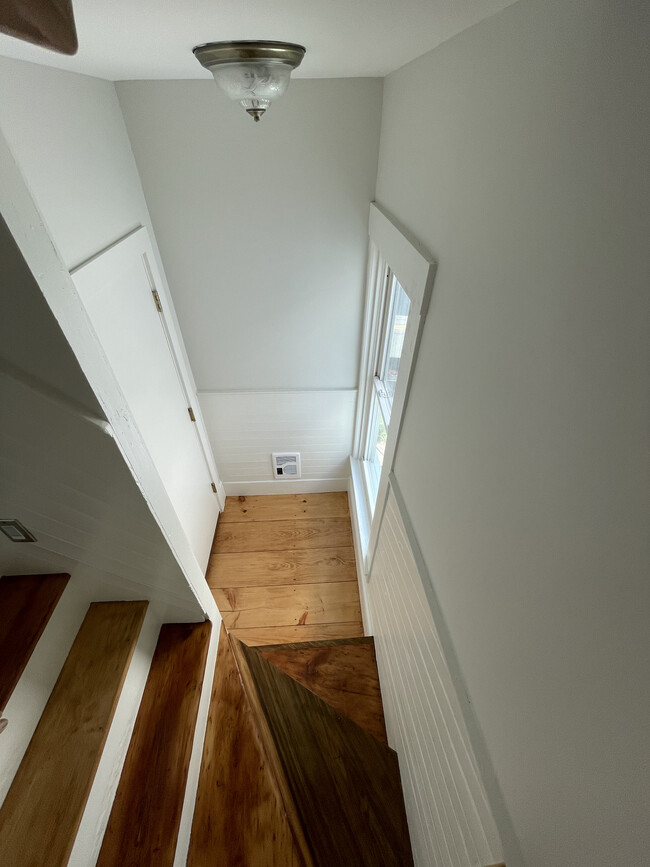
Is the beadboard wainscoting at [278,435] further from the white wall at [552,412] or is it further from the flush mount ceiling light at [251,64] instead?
the white wall at [552,412]

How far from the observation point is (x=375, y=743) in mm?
1162

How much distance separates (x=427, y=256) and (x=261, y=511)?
80.7 inches

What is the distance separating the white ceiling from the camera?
0.60 meters

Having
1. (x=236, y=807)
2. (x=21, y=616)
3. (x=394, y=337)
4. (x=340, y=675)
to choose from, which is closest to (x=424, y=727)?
(x=236, y=807)

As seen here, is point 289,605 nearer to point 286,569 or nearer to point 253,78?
point 286,569

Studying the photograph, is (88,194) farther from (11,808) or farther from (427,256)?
(11,808)

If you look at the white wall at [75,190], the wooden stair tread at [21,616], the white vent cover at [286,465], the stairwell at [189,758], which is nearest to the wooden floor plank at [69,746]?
the stairwell at [189,758]

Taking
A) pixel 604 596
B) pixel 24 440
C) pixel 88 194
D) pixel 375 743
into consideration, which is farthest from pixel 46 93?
pixel 375 743

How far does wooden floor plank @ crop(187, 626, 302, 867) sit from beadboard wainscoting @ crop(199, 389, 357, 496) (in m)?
1.44

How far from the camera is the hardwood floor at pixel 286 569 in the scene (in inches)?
82.0

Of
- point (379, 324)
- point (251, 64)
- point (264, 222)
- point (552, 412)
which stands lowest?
point (552, 412)

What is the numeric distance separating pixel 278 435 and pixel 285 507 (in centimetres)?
53

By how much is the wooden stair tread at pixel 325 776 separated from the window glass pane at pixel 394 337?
1.07 metres

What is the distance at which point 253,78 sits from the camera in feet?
3.28
